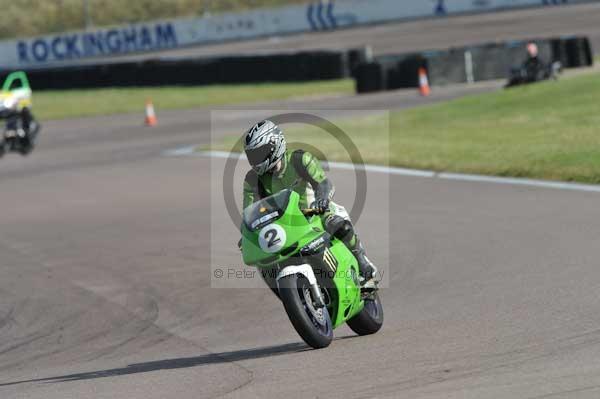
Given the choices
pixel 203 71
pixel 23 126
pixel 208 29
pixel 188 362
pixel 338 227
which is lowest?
pixel 208 29

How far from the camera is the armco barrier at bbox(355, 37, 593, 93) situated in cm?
3222

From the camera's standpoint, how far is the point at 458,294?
910 cm

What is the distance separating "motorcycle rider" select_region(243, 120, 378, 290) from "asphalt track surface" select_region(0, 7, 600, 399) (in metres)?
0.79

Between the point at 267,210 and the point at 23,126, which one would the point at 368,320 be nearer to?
the point at 267,210

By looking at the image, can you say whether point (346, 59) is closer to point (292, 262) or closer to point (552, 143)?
point (552, 143)

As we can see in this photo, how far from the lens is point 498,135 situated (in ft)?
67.3

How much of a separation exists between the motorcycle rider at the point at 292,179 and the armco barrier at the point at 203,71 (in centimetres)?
3014

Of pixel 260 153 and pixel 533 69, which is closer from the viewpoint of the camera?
pixel 260 153

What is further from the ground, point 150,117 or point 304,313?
point 304,313

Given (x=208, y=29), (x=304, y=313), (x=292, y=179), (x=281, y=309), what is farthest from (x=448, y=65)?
(x=208, y=29)

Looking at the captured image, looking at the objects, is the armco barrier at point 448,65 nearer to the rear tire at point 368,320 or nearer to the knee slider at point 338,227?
the rear tire at point 368,320

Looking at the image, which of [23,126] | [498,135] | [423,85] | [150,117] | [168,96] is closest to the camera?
[498,135]

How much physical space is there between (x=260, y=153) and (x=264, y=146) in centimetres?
6

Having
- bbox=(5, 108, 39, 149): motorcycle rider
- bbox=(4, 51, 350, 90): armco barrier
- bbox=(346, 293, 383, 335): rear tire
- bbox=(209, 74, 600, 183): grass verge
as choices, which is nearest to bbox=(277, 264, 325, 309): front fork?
Answer: bbox=(346, 293, 383, 335): rear tire
